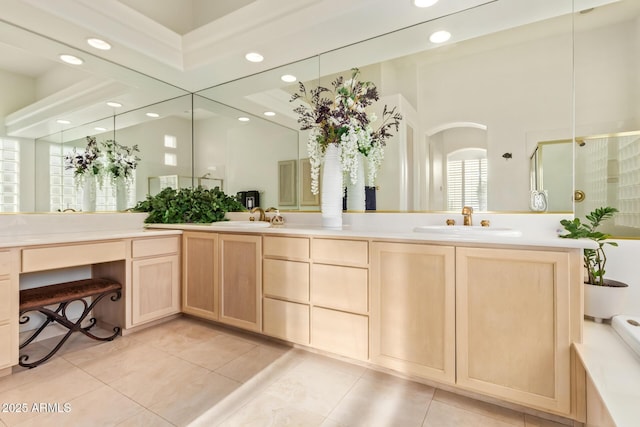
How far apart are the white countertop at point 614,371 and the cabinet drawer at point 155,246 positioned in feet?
9.27

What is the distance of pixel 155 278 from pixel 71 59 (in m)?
1.92

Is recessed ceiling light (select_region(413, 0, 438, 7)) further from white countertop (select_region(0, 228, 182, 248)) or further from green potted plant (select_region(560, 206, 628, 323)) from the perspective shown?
white countertop (select_region(0, 228, 182, 248))

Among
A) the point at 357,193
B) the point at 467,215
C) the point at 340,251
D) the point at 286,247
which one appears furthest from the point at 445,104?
the point at 286,247

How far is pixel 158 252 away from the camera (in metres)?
2.62

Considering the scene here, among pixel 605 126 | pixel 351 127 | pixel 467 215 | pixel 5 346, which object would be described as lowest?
pixel 5 346

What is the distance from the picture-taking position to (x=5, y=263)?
1812 mm

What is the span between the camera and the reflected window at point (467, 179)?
201 centimetres

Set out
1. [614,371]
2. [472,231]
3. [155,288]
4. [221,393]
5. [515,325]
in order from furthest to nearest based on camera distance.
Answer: [155,288] → [472,231] → [221,393] → [515,325] → [614,371]

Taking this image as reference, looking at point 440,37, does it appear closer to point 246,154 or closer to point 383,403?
point 246,154

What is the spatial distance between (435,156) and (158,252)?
2380mm

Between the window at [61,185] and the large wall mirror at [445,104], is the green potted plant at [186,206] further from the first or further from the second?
the window at [61,185]

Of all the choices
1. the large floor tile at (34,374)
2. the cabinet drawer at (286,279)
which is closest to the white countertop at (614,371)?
the cabinet drawer at (286,279)

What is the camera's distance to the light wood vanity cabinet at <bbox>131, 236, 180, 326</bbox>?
96.8 inches

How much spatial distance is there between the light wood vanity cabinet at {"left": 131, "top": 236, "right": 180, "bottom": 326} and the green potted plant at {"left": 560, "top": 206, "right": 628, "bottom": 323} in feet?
9.45
